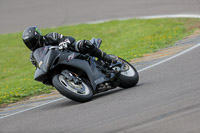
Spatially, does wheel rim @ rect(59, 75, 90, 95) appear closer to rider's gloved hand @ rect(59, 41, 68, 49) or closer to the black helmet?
rider's gloved hand @ rect(59, 41, 68, 49)

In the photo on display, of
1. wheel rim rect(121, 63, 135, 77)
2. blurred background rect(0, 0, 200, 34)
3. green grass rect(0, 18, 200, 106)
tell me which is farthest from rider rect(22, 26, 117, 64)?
blurred background rect(0, 0, 200, 34)

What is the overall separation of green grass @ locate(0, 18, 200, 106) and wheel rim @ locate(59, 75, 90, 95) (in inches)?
99.3

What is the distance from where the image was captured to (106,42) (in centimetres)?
1495

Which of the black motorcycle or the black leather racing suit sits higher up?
the black leather racing suit

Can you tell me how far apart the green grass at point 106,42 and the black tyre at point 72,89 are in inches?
99.4

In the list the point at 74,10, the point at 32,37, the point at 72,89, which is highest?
the point at 32,37

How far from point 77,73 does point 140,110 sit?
6.76 ft

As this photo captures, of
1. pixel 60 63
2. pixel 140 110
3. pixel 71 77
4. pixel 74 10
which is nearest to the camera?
pixel 140 110

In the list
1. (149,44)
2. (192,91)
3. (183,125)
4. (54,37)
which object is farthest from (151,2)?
(183,125)

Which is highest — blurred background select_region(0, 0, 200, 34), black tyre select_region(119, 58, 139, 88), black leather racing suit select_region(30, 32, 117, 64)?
black leather racing suit select_region(30, 32, 117, 64)

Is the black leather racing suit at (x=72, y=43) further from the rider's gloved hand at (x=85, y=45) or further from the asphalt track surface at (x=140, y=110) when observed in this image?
the asphalt track surface at (x=140, y=110)

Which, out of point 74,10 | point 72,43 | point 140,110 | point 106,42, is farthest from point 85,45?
point 74,10

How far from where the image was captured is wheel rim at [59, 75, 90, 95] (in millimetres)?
7336

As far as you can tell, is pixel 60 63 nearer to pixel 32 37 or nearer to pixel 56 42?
pixel 56 42
